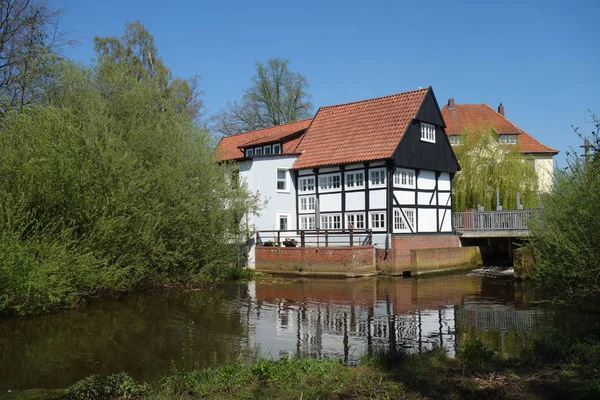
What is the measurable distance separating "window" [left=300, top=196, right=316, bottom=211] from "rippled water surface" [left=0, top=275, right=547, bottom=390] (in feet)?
33.1

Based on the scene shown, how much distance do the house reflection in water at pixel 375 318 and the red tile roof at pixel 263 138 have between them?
40.4 ft

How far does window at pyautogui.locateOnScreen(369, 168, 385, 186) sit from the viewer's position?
93.1 feet

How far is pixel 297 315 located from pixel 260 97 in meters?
36.3

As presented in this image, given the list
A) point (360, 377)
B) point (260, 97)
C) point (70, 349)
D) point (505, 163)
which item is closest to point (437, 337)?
point (360, 377)

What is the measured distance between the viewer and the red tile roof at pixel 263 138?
3453 centimetres

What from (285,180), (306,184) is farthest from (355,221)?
(285,180)

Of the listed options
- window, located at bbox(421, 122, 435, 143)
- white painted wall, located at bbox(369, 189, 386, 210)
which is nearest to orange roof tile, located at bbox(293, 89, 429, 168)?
window, located at bbox(421, 122, 435, 143)

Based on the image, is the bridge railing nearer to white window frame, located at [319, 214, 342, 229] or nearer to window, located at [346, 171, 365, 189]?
window, located at [346, 171, 365, 189]

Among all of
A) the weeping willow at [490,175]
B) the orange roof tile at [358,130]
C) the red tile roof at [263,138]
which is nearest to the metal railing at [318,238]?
the orange roof tile at [358,130]

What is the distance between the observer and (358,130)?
3128 centimetres

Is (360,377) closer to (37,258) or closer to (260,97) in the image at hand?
(37,258)

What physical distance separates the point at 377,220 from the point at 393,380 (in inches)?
864

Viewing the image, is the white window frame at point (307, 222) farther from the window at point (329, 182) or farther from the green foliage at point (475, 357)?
the green foliage at point (475, 357)

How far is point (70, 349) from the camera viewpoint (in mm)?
11773
